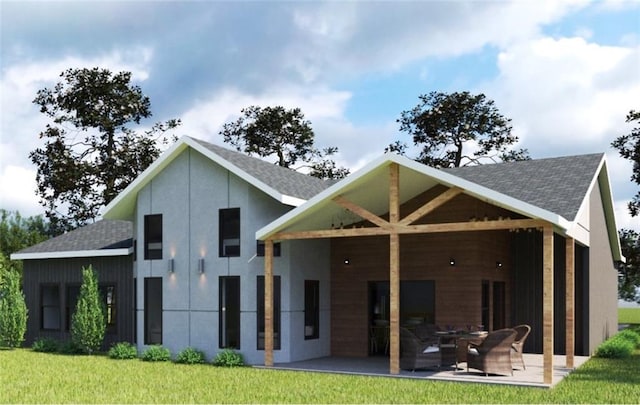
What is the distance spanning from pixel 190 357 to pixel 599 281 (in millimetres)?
11461

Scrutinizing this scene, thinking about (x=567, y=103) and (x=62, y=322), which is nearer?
(x=567, y=103)

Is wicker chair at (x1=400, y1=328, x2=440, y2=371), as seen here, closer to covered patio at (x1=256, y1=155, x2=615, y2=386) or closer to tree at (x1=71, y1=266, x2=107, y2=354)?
covered patio at (x1=256, y1=155, x2=615, y2=386)

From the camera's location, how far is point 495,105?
40.5m

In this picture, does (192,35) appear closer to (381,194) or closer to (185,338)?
(381,194)

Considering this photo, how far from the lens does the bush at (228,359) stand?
52.2ft

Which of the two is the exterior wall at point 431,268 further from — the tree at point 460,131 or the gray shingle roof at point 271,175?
the tree at point 460,131

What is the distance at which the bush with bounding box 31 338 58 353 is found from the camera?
19906 mm

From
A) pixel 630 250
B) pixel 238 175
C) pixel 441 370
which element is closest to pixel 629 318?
pixel 630 250

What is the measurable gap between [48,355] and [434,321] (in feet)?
33.3

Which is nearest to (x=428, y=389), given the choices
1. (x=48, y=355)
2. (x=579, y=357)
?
(x=579, y=357)

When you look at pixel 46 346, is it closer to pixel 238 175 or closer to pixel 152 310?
pixel 152 310

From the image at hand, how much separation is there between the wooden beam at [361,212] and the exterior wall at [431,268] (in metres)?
3.45

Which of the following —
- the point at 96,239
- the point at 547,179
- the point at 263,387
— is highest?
the point at 547,179

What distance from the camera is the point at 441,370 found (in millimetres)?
14633
